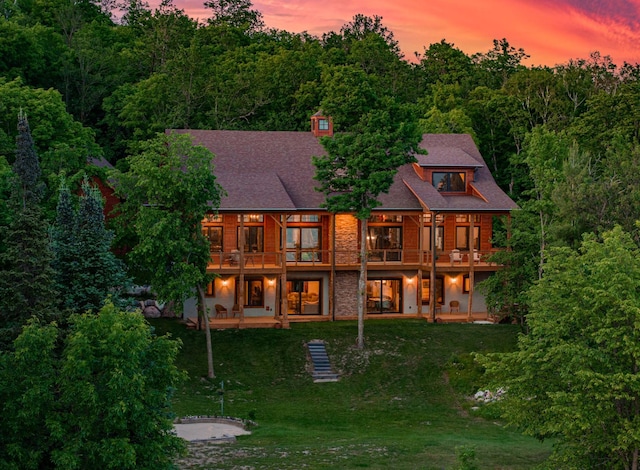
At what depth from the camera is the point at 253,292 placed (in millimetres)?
49969

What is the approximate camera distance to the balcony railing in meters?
48.5

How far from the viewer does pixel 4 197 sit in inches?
1681

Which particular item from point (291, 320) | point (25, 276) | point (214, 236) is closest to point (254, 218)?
point (214, 236)

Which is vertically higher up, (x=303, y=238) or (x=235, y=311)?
(x=303, y=238)

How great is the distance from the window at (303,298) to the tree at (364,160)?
16.7 ft

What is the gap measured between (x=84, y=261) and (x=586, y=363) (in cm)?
1529

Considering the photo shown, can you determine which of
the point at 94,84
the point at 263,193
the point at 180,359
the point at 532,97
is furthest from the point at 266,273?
the point at 532,97

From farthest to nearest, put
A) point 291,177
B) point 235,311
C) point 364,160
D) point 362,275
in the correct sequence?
point 291,177 < point 235,311 < point 362,275 < point 364,160

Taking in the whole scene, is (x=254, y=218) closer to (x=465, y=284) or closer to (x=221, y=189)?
(x=221, y=189)

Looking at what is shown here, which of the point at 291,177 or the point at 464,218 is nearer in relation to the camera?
the point at 291,177

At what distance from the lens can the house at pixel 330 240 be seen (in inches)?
1918

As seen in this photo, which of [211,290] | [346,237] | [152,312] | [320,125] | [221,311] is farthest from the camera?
[320,125]

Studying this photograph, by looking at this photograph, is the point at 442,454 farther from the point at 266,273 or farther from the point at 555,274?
the point at 266,273

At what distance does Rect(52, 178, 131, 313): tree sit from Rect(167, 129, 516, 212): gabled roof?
17.1 meters
